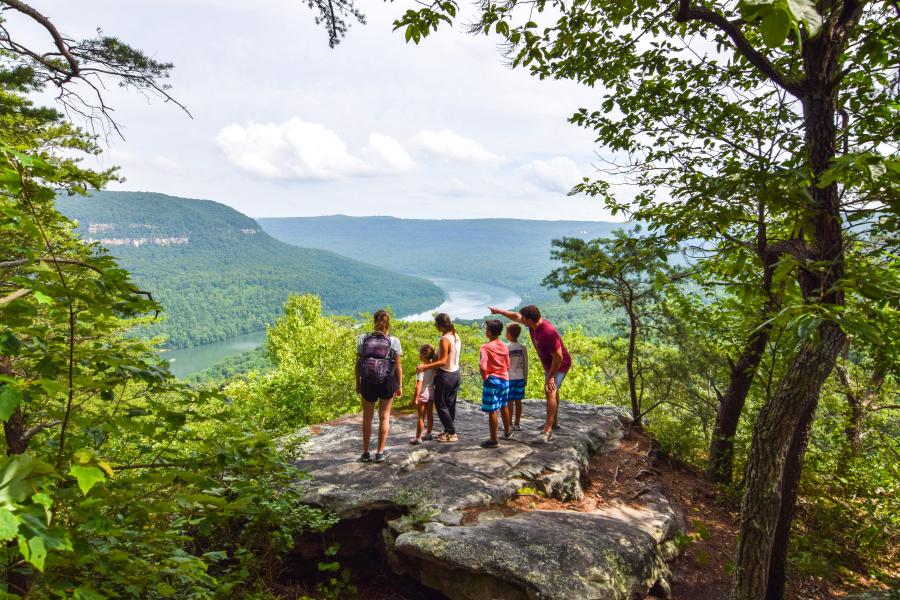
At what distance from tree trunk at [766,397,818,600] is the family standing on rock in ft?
9.32

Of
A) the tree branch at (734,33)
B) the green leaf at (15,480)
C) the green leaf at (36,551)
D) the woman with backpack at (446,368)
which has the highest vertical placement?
the tree branch at (734,33)

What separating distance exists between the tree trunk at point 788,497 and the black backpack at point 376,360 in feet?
14.2

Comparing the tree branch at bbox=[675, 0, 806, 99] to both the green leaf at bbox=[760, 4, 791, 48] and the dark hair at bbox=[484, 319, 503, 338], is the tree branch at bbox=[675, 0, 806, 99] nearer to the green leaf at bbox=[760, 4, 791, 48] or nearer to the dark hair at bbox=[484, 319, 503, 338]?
the green leaf at bbox=[760, 4, 791, 48]

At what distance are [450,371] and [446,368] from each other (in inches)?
3.9

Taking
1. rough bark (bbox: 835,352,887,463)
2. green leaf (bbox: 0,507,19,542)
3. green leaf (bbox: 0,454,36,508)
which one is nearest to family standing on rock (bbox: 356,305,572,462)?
green leaf (bbox: 0,454,36,508)

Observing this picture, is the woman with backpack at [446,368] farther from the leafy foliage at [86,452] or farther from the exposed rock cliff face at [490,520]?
the leafy foliage at [86,452]

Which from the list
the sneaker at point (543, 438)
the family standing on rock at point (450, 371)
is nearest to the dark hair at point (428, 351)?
the family standing on rock at point (450, 371)

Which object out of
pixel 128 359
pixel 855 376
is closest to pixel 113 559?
pixel 128 359

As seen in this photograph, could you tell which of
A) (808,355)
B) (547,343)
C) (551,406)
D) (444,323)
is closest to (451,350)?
(444,323)

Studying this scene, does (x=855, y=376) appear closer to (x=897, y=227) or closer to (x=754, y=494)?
(x=754, y=494)

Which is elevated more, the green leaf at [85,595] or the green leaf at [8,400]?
the green leaf at [8,400]

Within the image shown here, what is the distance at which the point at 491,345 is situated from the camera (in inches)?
247

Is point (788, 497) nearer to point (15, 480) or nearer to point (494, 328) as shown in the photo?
point (494, 328)

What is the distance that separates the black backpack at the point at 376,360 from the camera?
5535 millimetres
